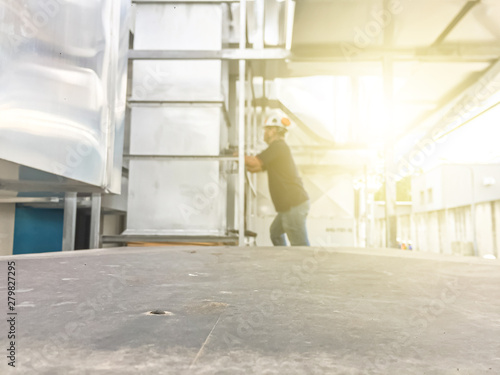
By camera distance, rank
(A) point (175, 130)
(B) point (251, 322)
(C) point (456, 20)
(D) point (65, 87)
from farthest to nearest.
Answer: (A) point (175, 130), (C) point (456, 20), (D) point (65, 87), (B) point (251, 322)

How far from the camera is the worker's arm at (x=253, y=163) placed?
13.9 feet

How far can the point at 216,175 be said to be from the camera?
4.13 meters

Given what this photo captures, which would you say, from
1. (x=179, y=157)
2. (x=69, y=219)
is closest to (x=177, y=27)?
(x=179, y=157)

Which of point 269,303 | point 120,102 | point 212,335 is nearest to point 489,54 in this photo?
point 120,102

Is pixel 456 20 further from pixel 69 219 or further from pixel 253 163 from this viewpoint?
pixel 69 219

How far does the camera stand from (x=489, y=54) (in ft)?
15.0

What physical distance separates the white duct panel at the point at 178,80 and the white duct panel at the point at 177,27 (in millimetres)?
198

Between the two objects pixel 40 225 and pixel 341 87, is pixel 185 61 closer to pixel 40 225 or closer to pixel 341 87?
pixel 40 225

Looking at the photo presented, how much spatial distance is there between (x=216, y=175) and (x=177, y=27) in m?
1.65

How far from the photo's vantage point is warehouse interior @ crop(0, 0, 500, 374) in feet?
2.82

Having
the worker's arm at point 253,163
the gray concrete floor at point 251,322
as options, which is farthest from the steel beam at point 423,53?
the gray concrete floor at point 251,322

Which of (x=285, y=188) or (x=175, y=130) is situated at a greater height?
(x=175, y=130)

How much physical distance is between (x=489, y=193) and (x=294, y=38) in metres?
11.8

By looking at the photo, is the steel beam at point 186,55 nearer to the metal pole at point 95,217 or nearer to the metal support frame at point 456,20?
the metal pole at point 95,217
